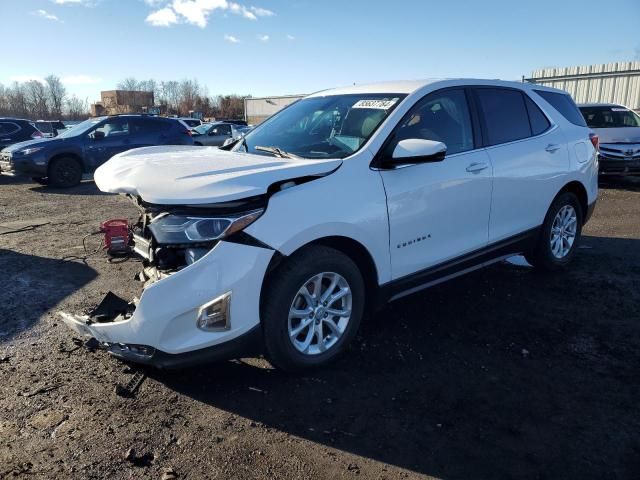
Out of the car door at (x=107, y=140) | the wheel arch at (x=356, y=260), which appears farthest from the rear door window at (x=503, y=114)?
the car door at (x=107, y=140)

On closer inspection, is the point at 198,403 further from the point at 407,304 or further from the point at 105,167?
the point at 407,304

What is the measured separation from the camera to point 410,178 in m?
3.67

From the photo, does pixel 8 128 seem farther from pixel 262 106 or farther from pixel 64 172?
pixel 262 106

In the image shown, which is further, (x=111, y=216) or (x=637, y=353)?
(x=111, y=216)

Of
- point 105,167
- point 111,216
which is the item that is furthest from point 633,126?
point 105,167

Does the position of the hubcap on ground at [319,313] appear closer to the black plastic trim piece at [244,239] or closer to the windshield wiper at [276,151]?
the black plastic trim piece at [244,239]

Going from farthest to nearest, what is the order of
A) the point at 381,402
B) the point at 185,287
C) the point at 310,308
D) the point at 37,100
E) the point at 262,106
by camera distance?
the point at 37,100 → the point at 262,106 → the point at 310,308 → the point at 381,402 → the point at 185,287

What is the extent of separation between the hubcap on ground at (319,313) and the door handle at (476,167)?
1.49m

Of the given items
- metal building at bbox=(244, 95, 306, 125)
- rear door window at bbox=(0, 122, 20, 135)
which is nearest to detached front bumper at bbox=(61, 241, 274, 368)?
rear door window at bbox=(0, 122, 20, 135)

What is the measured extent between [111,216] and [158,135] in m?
5.58

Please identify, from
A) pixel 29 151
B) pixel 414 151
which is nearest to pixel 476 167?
pixel 414 151

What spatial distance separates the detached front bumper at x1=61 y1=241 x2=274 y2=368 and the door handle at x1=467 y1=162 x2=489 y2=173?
195 centimetres

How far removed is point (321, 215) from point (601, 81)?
81.7 ft

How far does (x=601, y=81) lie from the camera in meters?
23.4
